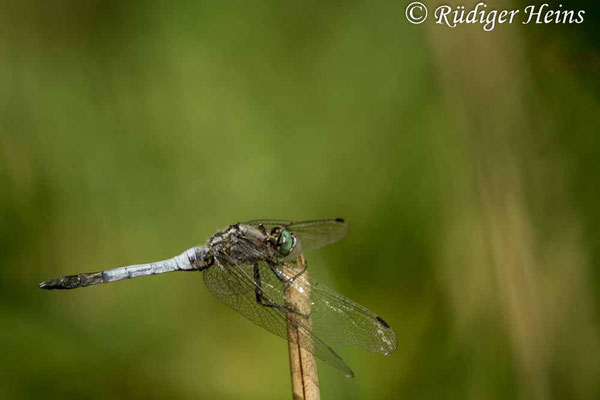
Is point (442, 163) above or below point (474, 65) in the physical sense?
below

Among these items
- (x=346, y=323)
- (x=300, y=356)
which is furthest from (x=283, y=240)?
(x=300, y=356)

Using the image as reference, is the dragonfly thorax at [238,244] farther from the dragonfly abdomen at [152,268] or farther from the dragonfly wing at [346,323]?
the dragonfly wing at [346,323]

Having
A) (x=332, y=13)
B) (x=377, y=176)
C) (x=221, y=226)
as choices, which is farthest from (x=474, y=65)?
(x=221, y=226)

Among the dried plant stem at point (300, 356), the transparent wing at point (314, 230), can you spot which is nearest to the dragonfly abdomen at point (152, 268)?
the transparent wing at point (314, 230)

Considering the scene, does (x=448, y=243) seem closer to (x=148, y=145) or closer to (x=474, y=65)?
(x=474, y=65)

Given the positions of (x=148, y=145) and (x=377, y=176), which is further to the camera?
(x=148, y=145)

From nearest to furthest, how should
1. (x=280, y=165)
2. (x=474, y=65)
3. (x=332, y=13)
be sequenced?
(x=474, y=65)
(x=280, y=165)
(x=332, y=13)

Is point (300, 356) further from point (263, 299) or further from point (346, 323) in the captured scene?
point (263, 299)
